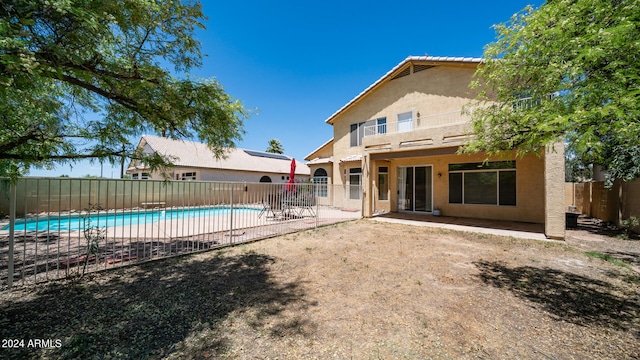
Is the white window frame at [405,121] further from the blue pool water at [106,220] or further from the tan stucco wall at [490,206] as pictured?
the blue pool water at [106,220]

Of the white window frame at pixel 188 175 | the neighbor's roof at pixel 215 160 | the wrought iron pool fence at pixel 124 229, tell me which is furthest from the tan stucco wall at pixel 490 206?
the white window frame at pixel 188 175

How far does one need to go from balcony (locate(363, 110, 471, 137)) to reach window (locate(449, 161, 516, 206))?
251cm

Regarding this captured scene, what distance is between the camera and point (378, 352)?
2.77 m

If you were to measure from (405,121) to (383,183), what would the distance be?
13.9 ft

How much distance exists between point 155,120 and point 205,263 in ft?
11.7

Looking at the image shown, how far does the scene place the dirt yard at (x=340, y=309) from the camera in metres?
2.84

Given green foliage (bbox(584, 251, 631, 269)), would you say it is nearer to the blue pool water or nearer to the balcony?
the balcony

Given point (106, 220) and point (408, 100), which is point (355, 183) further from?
point (106, 220)

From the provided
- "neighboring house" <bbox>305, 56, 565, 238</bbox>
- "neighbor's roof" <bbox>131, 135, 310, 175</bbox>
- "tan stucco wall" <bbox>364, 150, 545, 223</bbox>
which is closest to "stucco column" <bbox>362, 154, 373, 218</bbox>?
"neighboring house" <bbox>305, 56, 565, 238</bbox>

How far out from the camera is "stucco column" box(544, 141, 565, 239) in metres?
8.19

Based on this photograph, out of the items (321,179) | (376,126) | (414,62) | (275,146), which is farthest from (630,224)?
(275,146)

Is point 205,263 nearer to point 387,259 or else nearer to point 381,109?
point 387,259

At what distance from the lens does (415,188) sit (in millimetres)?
14633

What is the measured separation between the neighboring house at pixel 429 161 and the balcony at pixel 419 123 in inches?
2.2
